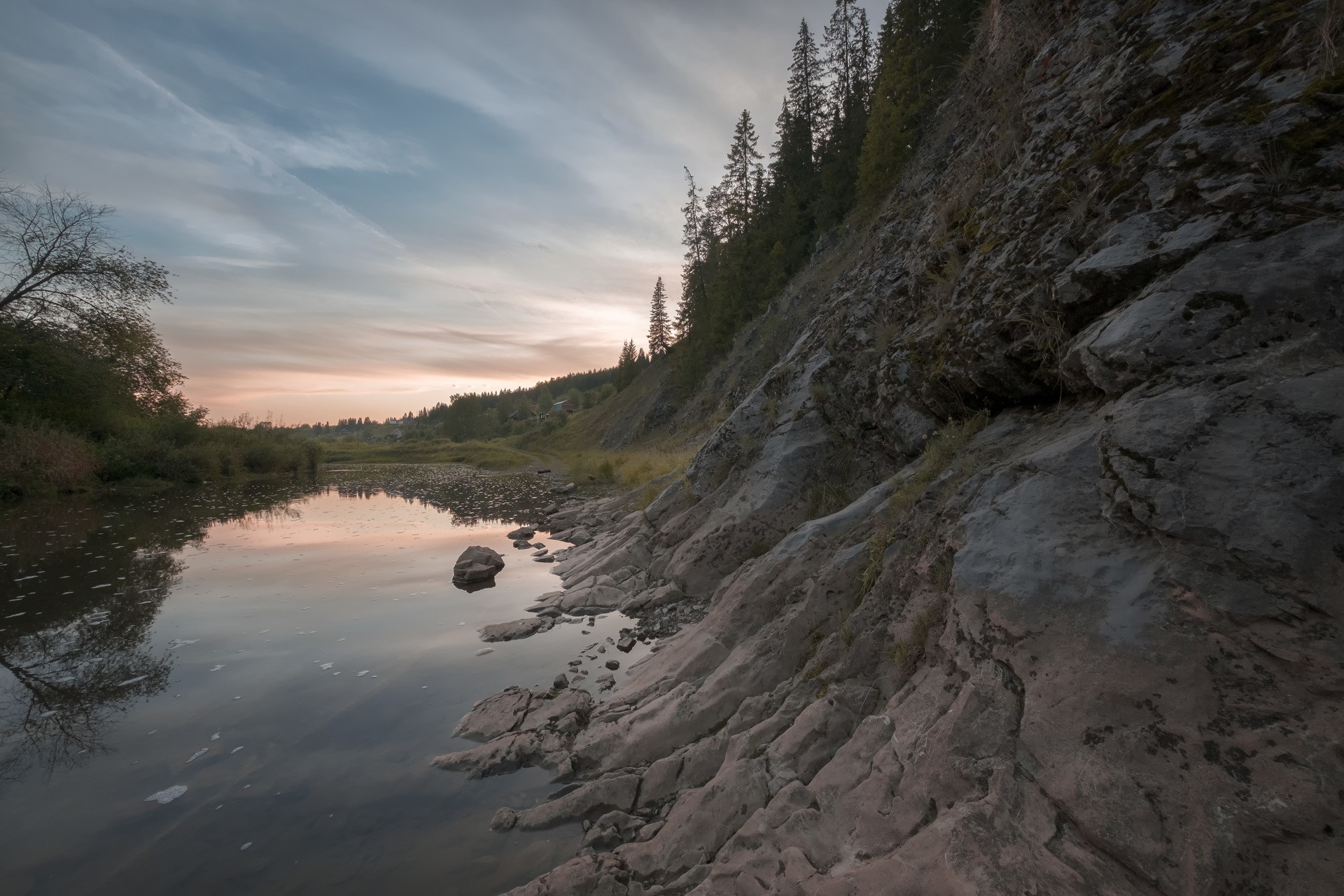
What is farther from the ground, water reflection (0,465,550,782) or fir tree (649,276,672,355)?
fir tree (649,276,672,355)

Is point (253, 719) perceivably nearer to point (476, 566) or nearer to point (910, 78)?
point (476, 566)

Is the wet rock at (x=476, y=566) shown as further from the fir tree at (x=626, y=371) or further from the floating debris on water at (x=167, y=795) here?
the fir tree at (x=626, y=371)

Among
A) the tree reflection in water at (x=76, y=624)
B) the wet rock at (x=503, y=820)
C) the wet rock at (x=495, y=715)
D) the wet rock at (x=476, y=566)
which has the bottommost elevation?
the wet rock at (x=503, y=820)

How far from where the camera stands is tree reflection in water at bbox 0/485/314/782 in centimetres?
647

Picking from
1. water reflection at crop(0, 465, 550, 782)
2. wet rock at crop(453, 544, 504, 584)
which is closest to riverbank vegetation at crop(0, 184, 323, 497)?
water reflection at crop(0, 465, 550, 782)

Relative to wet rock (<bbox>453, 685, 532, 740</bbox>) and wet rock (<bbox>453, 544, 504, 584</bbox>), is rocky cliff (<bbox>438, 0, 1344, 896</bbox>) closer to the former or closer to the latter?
wet rock (<bbox>453, 685, 532, 740</bbox>)

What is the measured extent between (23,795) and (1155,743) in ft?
29.5

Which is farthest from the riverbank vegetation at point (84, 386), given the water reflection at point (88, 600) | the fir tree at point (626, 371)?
the fir tree at point (626, 371)

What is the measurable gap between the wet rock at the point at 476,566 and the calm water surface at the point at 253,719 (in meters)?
0.41

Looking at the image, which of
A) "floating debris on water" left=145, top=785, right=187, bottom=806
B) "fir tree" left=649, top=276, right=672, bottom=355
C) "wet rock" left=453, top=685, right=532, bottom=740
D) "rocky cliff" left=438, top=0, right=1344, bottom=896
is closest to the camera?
"rocky cliff" left=438, top=0, right=1344, bottom=896

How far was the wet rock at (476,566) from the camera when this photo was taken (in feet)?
41.8

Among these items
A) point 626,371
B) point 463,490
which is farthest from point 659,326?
point 463,490

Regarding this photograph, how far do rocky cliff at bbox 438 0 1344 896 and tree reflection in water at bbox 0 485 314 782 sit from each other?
465 cm

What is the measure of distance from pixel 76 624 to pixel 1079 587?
45.6 feet
